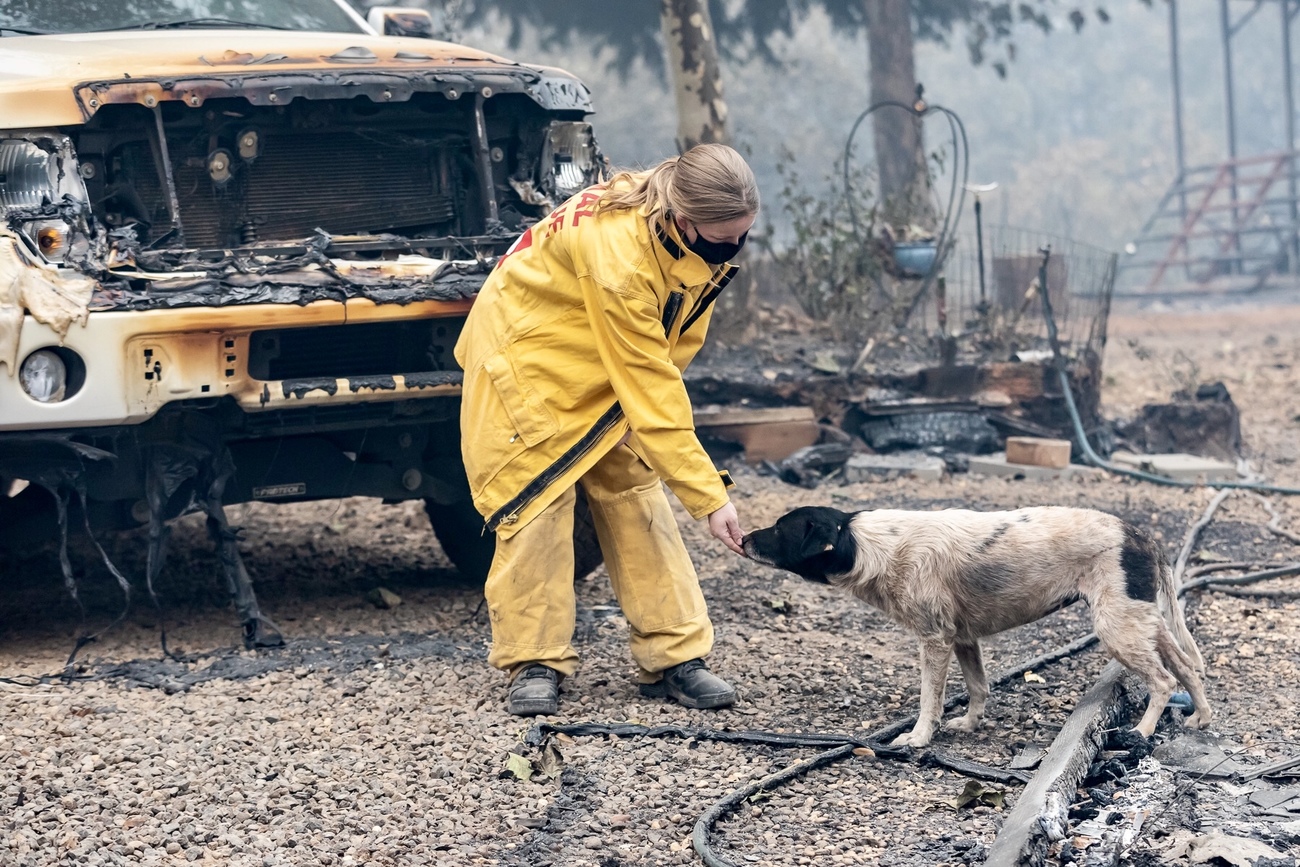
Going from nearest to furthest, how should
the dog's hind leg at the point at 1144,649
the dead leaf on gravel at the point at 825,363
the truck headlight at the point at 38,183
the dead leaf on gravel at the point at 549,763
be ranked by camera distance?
1. the dead leaf on gravel at the point at 549,763
2. the dog's hind leg at the point at 1144,649
3. the truck headlight at the point at 38,183
4. the dead leaf on gravel at the point at 825,363

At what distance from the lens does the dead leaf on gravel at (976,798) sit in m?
3.44

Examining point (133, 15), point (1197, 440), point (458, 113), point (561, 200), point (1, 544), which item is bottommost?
point (1197, 440)

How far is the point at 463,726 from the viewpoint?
4.08 metres

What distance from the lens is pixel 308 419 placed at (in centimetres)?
473

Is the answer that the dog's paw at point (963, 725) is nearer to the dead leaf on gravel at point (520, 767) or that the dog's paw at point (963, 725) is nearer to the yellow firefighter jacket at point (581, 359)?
the yellow firefighter jacket at point (581, 359)

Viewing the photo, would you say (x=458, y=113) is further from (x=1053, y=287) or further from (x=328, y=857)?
(x=1053, y=287)

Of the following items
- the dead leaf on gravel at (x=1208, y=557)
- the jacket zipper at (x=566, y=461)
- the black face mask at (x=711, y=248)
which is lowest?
the dead leaf on gravel at (x=1208, y=557)

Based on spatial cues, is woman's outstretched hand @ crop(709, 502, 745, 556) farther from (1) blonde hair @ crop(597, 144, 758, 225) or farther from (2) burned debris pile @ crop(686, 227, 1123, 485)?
(2) burned debris pile @ crop(686, 227, 1123, 485)

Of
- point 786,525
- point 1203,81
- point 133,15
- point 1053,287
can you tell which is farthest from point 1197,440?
point 1203,81

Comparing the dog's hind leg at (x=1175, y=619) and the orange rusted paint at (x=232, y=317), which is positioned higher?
the orange rusted paint at (x=232, y=317)

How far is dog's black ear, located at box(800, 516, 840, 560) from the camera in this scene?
153 inches

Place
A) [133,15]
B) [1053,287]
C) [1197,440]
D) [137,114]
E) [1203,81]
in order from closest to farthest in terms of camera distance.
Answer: [137,114] < [133,15] < [1197,440] < [1053,287] < [1203,81]

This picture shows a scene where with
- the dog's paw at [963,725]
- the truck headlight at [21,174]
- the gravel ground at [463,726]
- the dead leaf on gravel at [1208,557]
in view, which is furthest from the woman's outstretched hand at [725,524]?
the dead leaf on gravel at [1208,557]

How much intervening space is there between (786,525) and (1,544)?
9.15ft
